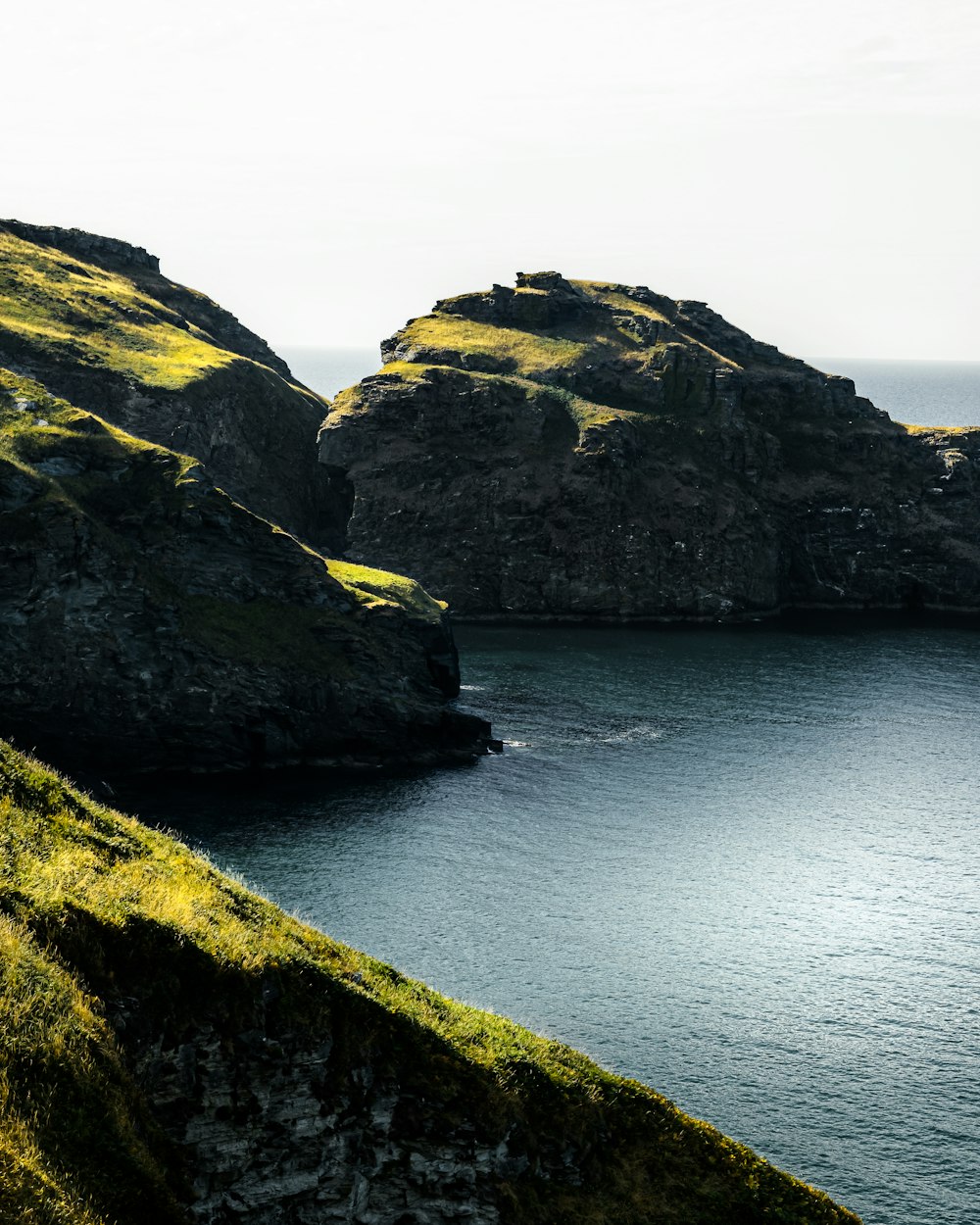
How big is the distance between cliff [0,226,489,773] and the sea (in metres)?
5.42

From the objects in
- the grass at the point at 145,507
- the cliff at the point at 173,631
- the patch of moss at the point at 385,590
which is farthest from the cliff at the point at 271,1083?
the patch of moss at the point at 385,590

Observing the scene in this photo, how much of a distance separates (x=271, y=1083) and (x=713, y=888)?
6252cm

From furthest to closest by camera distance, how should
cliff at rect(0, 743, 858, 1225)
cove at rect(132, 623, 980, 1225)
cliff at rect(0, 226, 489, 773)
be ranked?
cliff at rect(0, 226, 489, 773) → cove at rect(132, 623, 980, 1225) → cliff at rect(0, 743, 858, 1225)

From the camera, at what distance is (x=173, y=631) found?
121 meters

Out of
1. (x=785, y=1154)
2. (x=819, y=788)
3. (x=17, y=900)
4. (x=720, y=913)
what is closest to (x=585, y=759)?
(x=819, y=788)

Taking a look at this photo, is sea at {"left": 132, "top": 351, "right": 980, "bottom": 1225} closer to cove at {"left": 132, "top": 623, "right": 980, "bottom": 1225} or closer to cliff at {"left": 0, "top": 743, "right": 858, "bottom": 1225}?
cove at {"left": 132, "top": 623, "right": 980, "bottom": 1225}

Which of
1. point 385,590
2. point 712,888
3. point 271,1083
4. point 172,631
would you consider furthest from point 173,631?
point 271,1083

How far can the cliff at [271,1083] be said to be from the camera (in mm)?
31297

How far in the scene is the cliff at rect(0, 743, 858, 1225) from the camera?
1232 inches

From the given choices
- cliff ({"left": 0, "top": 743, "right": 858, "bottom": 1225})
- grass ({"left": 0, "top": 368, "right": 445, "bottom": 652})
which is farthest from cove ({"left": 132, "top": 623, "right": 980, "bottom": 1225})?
cliff ({"left": 0, "top": 743, "right": 858, "bottom": 1225})

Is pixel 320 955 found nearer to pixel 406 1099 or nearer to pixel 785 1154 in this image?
pixel 406 1099

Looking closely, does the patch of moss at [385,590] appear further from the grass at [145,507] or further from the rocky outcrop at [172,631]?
the rocky outcrop at [172,631]

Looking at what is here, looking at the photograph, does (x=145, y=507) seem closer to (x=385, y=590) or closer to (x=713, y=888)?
(x=385, y=590)

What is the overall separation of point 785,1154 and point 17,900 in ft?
138
